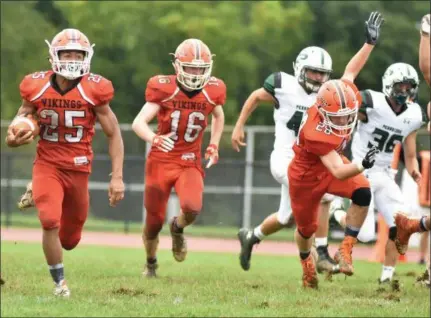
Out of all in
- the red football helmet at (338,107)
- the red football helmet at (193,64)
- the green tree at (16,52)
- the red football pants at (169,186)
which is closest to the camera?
the red football helmet at (338,107)

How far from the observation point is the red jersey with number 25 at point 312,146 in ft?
26.8

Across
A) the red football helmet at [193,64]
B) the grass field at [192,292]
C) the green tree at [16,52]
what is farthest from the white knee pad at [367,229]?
the green tree at [16,52]

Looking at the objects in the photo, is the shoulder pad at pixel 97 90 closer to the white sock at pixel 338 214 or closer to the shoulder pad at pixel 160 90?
the shoulder pad at pixel 160 90

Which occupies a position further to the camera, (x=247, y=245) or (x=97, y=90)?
(x=247, y=245)

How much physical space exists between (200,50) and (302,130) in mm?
1384

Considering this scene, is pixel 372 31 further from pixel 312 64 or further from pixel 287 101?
pixel 287 101

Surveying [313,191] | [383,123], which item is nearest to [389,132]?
[383,123]

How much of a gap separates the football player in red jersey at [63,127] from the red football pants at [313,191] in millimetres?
1407

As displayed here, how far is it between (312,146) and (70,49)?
6.17 ft

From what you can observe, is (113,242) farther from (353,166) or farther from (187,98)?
(353,166)

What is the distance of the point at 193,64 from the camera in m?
9.28

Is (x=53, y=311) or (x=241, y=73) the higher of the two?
(x=241, y=73)

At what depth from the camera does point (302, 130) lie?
331 inches

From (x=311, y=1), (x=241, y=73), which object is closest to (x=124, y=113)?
(x=241, y=73)
